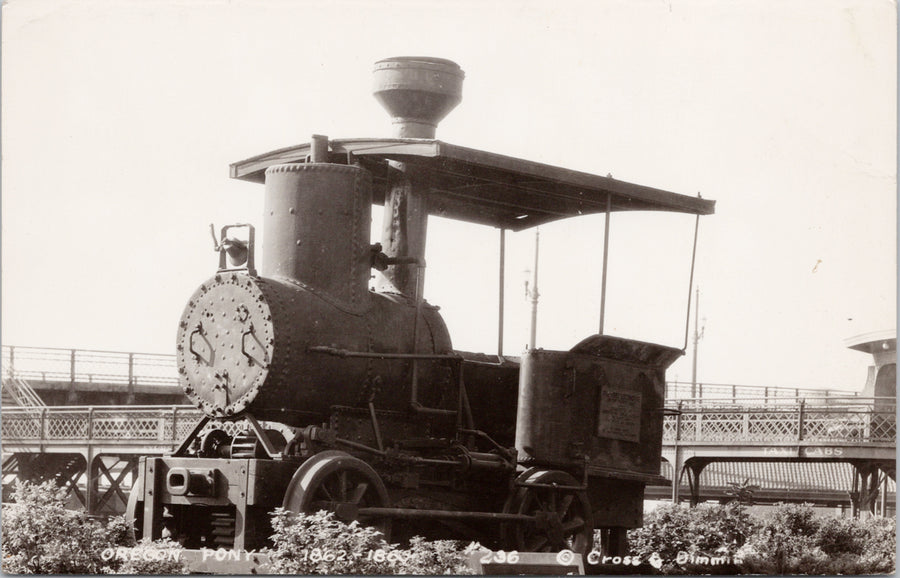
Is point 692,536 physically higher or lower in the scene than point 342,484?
lower

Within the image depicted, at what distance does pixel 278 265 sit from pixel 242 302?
0.60 meters

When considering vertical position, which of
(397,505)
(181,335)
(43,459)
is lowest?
(43,459)

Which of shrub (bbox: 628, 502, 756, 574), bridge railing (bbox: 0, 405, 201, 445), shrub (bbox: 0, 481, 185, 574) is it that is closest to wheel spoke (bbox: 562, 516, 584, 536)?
shrub (bbox: 628, 502, 756, 574)

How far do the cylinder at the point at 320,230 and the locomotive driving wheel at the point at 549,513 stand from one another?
2260 mm

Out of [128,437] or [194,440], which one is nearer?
[194,440]

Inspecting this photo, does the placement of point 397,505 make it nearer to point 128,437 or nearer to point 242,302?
point 242,302

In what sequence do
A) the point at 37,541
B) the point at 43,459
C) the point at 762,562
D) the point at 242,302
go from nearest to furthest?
1. the point at 37,541
2. the point at 242,302
3. the point at 762,562
4. the point at 43,459

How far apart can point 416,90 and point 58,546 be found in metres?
5.17

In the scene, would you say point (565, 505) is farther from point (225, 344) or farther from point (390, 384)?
point (225, 344)

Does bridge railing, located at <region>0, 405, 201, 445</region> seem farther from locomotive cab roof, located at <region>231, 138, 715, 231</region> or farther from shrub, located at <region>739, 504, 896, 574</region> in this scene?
locomotive cab roof, located at <region>231, 138, 715, 231</region>

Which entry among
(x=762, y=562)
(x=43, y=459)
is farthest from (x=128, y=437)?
(x=762, y=562)

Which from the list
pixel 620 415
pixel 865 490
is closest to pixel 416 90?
pixel 620 415

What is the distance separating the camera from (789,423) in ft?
76.1

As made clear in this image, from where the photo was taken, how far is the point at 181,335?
1077 cm
